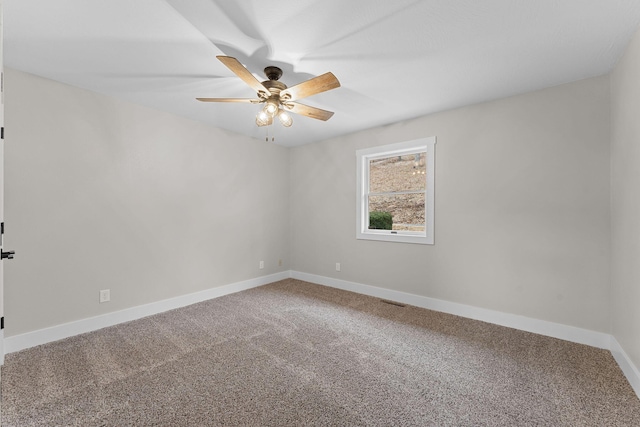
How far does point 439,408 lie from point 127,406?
1915mm

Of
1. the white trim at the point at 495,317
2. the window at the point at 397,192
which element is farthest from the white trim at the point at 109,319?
the window at the point at 397,192

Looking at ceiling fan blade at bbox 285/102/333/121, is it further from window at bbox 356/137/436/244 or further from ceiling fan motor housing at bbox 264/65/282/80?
window at bbox 356/137/436/244

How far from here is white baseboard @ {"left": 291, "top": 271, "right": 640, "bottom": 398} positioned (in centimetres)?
216

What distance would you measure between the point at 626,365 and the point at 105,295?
14.7 feet

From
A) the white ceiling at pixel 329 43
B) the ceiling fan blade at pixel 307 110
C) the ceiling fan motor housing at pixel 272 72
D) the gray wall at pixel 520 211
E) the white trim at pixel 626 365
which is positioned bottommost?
the white trim at pixel 626 365

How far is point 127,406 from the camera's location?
69.6 inches

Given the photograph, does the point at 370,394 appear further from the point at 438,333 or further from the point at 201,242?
the point at 201,242

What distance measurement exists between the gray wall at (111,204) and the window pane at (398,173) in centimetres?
185

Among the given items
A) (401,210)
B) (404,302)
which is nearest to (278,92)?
(401,210)

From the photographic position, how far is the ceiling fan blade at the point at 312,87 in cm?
202

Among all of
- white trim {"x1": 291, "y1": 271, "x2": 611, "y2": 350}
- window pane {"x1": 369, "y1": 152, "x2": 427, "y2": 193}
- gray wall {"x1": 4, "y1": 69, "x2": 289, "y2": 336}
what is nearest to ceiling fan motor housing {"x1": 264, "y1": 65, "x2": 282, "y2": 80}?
gray wall {"x1": 4, "y1": 69, "x2": 289, "y2": 336}

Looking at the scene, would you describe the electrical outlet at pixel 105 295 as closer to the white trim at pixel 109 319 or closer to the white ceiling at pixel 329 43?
the white trim at pixel 109 319

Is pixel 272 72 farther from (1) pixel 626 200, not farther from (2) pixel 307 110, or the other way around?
(1) pixel 626 200

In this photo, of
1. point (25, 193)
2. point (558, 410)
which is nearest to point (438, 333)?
point (558, 410)
